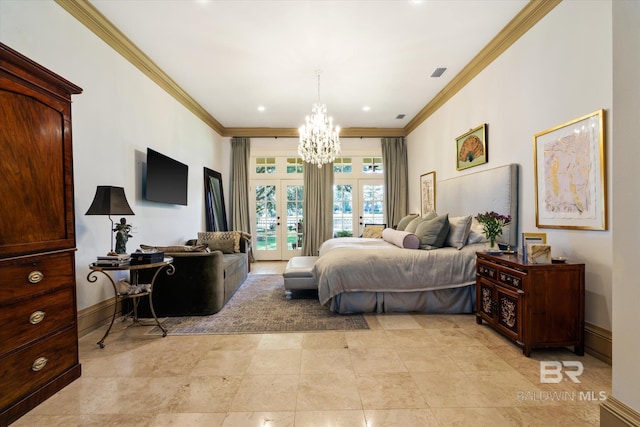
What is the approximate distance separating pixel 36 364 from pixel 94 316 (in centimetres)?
121

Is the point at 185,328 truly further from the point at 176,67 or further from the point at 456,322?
the point at 176,67

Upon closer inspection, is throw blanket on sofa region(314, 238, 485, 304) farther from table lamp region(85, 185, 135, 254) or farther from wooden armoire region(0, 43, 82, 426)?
wooden armoire region(0, 43, 82, 426)

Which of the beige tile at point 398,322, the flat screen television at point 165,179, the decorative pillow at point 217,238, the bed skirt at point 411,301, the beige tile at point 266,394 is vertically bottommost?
the beige tile at point 398,322

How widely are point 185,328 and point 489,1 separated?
4.08 meters

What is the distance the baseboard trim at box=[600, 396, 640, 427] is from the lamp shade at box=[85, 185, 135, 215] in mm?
3260

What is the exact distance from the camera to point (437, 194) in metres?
4.91

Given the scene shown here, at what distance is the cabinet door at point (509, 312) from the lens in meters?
2.23

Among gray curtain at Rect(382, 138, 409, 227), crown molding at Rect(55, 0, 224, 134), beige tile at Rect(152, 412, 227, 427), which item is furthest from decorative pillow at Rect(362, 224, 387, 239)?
beige tile at Rect(152, 412, 227, 427)

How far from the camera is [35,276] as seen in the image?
168cm

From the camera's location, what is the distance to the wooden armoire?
5.03 feet

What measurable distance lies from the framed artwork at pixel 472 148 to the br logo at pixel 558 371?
2287mm

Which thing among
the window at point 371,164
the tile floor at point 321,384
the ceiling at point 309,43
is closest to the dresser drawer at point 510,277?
the tile floor at point 321,384

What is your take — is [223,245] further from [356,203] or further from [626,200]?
[626,200]

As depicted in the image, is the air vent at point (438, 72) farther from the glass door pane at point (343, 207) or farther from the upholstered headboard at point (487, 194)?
the glass door pane at point (343, 207)
